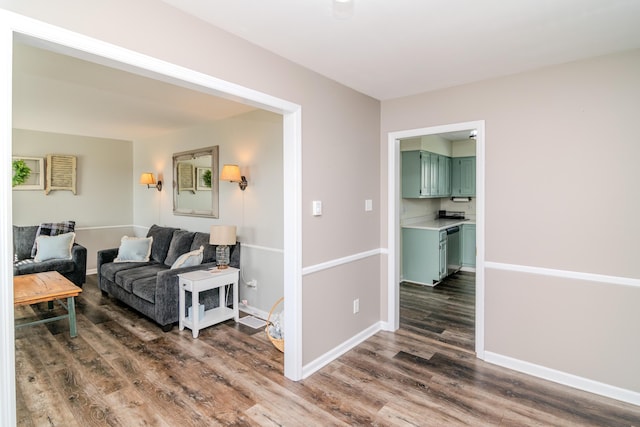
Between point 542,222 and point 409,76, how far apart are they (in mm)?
1613

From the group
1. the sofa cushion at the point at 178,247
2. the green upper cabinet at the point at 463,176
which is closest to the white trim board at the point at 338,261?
the sofa cushion at the point at 178,247

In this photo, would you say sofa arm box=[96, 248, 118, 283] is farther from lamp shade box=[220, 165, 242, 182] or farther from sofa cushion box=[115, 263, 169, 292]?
lamp shade box=[220, 165, 242, 182]

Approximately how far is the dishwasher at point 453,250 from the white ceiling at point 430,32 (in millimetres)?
3499

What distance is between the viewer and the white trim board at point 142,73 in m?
1.26

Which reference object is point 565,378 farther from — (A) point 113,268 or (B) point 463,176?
(A) point 113,268

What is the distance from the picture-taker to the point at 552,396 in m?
2.37

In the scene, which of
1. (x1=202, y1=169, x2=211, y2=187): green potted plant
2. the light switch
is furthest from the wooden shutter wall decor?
the light switch

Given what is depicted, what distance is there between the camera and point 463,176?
6.59 metres

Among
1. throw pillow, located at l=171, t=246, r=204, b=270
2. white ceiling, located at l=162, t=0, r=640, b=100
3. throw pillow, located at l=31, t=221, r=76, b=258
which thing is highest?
white ceiling, located at l=162, t=0, r=640, b=100

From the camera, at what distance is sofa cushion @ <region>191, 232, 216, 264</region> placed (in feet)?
13.4

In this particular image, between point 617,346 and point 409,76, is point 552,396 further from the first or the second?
point 409,76

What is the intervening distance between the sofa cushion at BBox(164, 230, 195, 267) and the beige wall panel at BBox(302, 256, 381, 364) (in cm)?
242

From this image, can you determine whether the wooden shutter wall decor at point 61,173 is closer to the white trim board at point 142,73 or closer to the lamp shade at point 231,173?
the lamp shade at point 231,173

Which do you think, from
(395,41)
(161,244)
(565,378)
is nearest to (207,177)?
(161,244)
